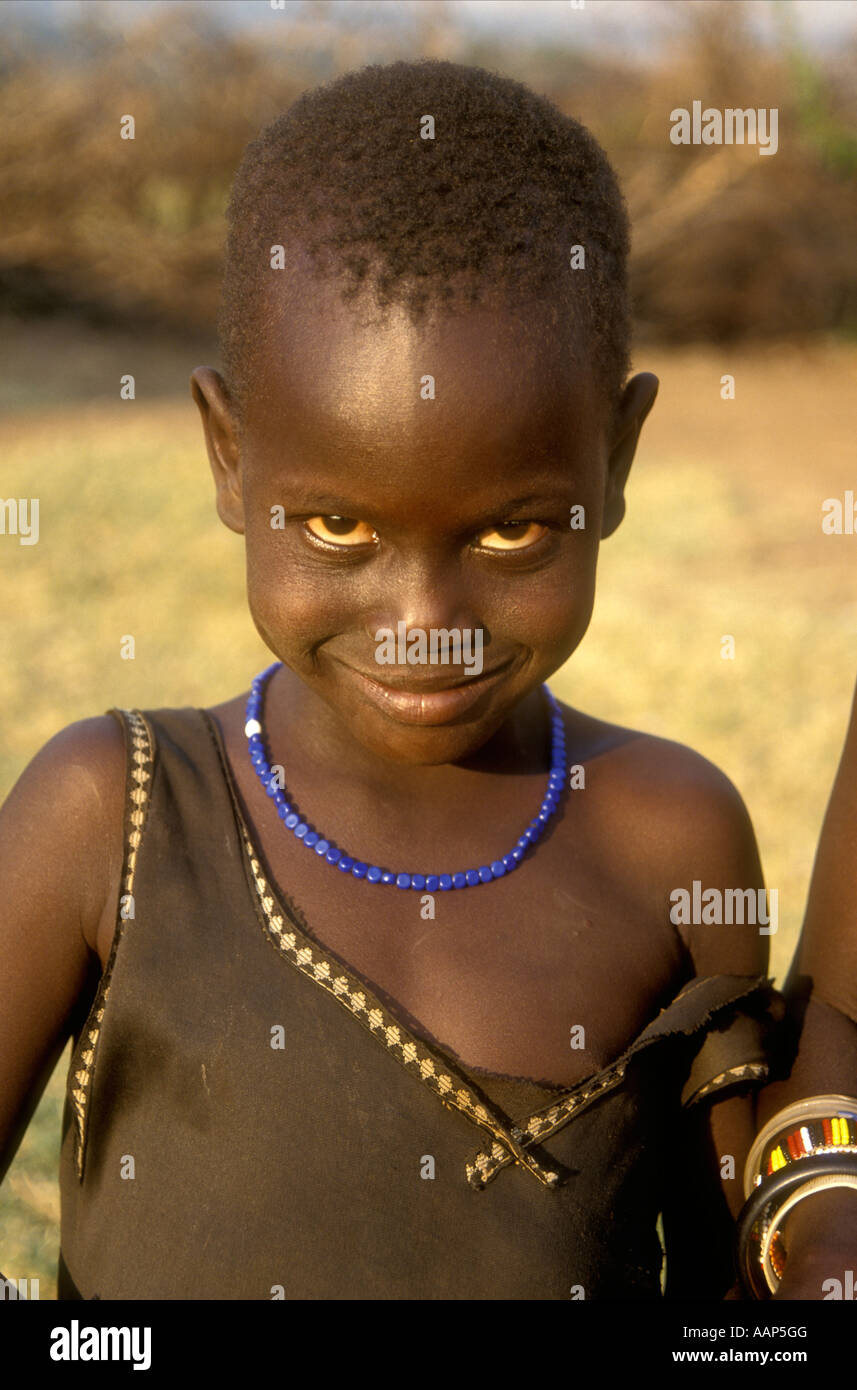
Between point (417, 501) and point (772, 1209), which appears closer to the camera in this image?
point (417, 501)

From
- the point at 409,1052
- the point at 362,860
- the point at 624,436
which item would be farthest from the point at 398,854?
the point at 624,436

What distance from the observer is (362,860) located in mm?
1911

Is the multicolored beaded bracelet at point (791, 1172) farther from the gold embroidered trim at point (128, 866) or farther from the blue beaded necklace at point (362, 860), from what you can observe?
the gold embroidered trim at point (128, 866)

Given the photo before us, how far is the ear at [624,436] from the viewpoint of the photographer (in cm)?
180

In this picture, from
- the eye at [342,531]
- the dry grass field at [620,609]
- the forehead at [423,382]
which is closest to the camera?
the forehead at [423,382]

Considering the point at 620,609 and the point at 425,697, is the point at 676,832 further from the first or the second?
the point at 620,609

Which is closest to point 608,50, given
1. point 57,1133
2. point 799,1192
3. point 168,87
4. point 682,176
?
point 682,176

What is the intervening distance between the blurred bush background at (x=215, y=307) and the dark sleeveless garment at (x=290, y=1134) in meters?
3.68

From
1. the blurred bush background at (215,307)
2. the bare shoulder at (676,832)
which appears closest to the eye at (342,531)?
the bare shoulder at (676,832)

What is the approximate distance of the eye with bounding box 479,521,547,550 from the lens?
1.63 meters

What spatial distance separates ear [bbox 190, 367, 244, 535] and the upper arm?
0.36 m

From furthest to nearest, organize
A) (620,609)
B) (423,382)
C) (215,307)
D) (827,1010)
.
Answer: (215,307), (620,609), (827,1010), (423,382)

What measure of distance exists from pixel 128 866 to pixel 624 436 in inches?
33.2

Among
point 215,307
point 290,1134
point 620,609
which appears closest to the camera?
point 290,1134
